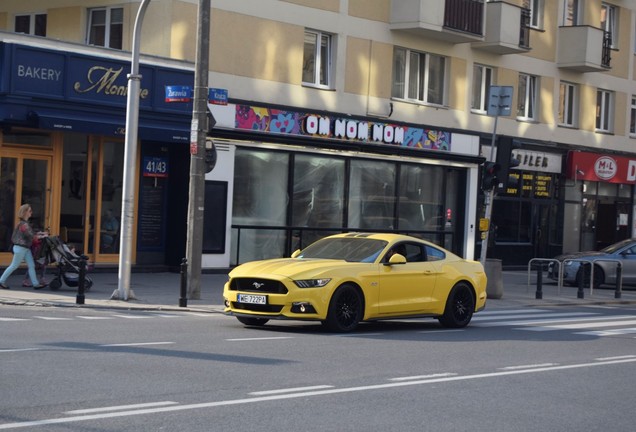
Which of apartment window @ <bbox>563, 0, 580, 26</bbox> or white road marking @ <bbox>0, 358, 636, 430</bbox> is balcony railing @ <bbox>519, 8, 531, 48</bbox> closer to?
apartment window @ <bbox>563, 0, 580, 26</bbox>

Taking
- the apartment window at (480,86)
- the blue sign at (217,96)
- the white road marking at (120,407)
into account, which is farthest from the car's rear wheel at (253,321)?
the apartment window at (480,86)

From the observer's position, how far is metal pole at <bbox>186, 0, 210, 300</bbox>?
2055 centimetres

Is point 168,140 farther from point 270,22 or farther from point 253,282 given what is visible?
point 253,282

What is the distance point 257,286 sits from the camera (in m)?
15.9

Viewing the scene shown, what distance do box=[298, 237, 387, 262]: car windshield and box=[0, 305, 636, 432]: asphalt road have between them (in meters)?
1.10

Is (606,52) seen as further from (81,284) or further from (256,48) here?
(81,284)

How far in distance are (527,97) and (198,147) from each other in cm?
1905

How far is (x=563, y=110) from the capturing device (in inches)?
1524

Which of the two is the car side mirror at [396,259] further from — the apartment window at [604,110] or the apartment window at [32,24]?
the apartment window at [604,110]

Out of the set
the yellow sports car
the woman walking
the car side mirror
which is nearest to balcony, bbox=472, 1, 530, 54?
the yellow sports car

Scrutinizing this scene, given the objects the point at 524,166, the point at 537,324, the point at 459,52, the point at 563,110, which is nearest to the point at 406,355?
the point at 537,324

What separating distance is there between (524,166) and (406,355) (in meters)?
24.1

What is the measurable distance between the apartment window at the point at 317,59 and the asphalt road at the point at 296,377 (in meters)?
13.2

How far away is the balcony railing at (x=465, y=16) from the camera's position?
32.3 m
